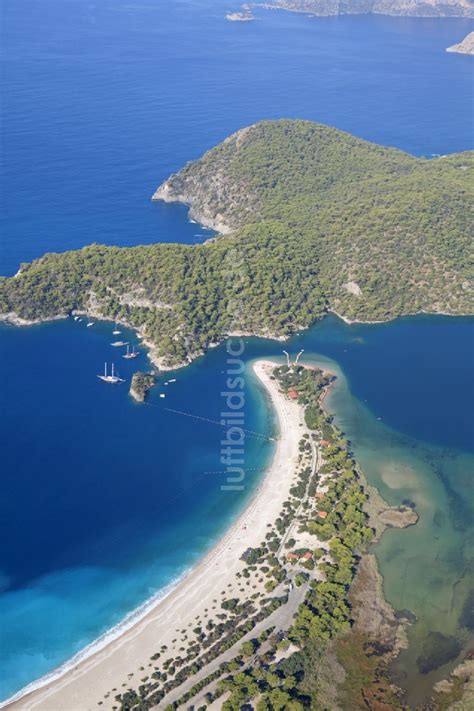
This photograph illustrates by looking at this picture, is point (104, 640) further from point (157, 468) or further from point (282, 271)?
point (282, 271)

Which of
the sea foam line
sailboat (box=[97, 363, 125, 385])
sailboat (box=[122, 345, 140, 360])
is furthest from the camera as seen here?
sailboat (box=[122, 345, 140, 360])

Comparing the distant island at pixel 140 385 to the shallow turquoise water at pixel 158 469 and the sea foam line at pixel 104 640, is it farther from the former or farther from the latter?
the sea foam line at pixel 104 640

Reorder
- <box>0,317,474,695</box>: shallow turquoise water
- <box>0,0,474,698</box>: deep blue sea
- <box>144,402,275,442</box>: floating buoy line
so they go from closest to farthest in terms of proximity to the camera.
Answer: <box>0,0,474,698</box>: deep blue sea → <box>0,317,474,695</box>: shallow turquoise water → <box>144,402,275,442</box>: floating buoy line

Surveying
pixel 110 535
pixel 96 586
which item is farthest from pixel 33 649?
pixel 110 535

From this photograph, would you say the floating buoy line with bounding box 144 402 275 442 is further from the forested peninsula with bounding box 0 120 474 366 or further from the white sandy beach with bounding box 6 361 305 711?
the forested peninsula with bounding box 0 120 474 366

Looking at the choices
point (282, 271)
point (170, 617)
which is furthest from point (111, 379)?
point (170, 617)

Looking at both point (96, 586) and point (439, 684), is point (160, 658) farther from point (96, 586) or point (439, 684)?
point (439, 684)

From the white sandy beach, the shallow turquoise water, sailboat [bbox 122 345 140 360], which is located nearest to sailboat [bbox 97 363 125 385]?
the shallow turquoise water
